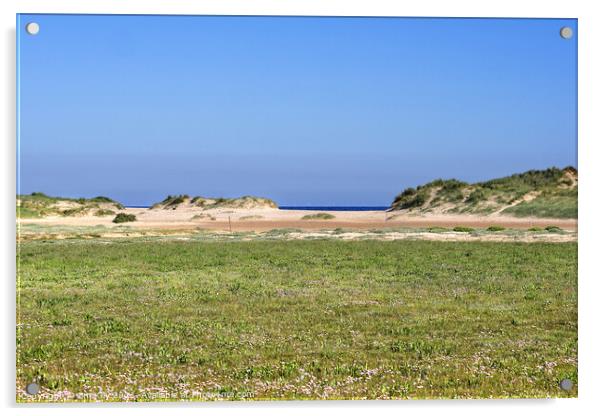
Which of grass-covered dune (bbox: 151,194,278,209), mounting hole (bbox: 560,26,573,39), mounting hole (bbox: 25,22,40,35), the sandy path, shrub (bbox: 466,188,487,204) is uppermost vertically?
mounting hole (bbox: 560,26,573,39)

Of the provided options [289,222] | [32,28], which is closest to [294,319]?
[289,222]

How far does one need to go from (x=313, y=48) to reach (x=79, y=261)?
141 inches

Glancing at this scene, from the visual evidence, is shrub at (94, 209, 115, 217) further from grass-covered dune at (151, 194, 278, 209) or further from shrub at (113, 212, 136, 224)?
grass-covered dune at (151, 194, 278, 209)

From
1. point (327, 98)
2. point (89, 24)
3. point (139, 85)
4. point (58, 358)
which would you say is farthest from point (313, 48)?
point (58, 358)

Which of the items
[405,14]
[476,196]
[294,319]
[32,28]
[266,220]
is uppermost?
[405,14]

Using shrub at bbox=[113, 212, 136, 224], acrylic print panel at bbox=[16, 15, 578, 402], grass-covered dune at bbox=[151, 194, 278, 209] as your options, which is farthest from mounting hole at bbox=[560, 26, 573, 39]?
shrub at bbox=[113, 212, 136, 224]

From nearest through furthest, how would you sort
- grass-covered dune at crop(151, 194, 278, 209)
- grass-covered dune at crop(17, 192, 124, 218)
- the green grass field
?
1. the green grass field
2. grass-covered dune at crop(17, 192, 124, 218)
3. grass-covered dune at crop(151, 194, 278, 209)

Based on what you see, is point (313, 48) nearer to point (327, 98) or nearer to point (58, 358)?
point (327, 98)

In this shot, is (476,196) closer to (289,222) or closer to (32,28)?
(289,222)

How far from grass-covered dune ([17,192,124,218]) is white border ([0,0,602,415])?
0.15 m

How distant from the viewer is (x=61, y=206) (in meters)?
8.02

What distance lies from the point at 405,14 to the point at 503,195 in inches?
91.3

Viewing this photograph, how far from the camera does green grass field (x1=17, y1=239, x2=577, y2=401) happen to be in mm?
7680

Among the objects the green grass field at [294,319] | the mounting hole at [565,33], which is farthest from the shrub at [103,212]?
the mounting hole at [565,33]
